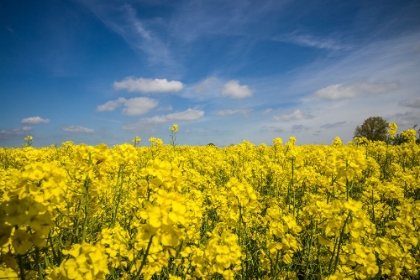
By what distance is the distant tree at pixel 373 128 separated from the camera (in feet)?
93.2

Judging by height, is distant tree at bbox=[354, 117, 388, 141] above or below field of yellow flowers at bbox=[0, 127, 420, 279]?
above

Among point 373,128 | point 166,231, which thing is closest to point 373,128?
point 373,128

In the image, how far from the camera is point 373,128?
29984 millimetres

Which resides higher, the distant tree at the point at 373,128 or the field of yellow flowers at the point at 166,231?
the distant tree at the point at 373,128

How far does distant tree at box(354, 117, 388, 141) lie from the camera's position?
93.2ft

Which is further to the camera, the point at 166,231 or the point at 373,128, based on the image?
the point at 373,128

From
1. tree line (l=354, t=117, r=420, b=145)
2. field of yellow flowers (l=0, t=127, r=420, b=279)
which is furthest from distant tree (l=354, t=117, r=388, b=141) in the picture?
field of yellow flowers (l=0, t=127, r=420, b=279)

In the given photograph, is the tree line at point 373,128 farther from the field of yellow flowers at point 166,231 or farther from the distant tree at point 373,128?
the field of yellow flowers at point 166,231

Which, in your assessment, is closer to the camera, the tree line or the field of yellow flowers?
the field of yellow flowers

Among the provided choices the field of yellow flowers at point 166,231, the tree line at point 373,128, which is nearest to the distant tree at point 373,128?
the tree line at point 373,128

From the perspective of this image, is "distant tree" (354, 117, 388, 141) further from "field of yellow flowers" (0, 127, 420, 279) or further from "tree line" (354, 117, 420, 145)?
"field of yellow flowers" (0, 127, 420, 279)

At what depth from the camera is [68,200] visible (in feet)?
9.43

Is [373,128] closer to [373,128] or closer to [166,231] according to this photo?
[373,128]

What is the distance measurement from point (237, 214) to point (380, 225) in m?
2.92
